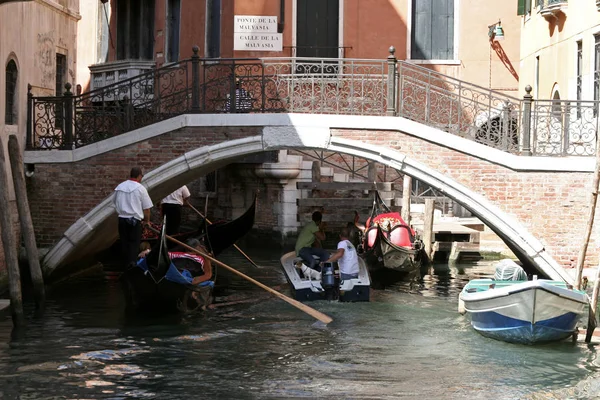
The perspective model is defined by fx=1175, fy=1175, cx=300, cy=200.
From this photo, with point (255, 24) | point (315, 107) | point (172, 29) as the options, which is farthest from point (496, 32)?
point (172, 29)

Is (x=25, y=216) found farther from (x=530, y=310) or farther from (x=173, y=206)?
(x=530, y=310)

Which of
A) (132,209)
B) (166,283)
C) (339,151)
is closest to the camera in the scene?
(166,283)

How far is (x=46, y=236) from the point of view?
1129 centimetres

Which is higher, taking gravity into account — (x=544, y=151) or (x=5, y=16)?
(x=5, y=16)

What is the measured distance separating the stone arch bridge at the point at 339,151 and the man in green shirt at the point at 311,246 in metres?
0.88

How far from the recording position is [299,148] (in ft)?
36.0

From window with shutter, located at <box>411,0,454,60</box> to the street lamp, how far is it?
468 millimetres

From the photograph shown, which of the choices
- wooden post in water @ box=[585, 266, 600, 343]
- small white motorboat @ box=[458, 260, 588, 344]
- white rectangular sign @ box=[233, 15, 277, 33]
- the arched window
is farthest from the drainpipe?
wooden post in water @ box=[585, 266, 600, 343]

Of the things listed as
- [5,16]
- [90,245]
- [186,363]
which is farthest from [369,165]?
[186,363]

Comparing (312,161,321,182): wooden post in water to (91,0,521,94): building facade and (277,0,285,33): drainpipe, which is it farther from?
(277,0,285,33): drainpipe

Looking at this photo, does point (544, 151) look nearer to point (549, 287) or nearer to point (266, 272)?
point (549, 287)

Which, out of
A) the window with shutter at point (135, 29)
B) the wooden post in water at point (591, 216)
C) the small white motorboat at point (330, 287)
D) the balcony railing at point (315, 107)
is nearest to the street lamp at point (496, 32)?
the balcony railing at point (315, 107)

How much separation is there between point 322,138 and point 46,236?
2852mm

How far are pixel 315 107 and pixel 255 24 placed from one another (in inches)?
109
